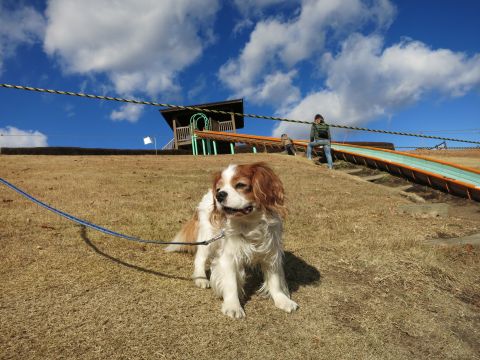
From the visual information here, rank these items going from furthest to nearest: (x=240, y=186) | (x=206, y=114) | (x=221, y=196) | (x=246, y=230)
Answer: (x=206, y=114) < (x=246, y=230) < (x=240, y=186) < (x=221, y=196)

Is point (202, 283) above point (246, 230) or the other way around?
the other way around

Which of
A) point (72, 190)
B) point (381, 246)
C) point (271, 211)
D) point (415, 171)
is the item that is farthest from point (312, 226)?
point (415, 171)

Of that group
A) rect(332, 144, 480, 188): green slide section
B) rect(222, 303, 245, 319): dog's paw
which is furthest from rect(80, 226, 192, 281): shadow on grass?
rect(332, 144, 480, 188): green slide section

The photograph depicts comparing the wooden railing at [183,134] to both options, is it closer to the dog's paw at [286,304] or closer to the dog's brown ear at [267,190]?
the dog's brown ear at [267,190]

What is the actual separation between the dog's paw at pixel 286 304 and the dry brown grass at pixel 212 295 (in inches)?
2.9

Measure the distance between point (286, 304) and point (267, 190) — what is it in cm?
115

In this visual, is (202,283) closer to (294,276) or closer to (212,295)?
(212,295)

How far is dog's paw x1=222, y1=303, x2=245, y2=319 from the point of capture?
11.1 ft

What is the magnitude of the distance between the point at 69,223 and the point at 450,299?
5.37 m

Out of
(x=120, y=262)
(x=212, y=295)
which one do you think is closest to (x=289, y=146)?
(x=120, y=262)


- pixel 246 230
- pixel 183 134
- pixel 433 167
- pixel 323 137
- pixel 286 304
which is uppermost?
pixel 183 134

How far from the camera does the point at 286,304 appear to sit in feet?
12.0

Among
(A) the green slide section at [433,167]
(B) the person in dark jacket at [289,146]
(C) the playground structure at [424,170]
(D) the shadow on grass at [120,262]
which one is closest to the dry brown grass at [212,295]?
→ (D) the shadow on grass at [120,262]

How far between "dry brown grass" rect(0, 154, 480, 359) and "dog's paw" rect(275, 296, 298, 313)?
0.25ft
